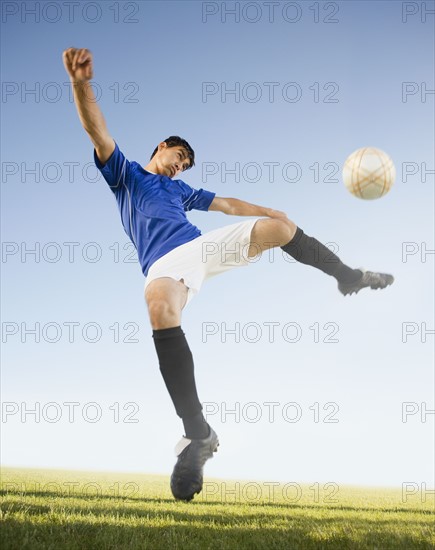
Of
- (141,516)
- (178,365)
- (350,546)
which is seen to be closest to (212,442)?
(178,365)

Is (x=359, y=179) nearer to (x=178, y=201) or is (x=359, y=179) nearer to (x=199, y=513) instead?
(x=178, y=201)

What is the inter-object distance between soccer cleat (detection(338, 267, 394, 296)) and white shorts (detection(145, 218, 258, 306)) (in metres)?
1.21

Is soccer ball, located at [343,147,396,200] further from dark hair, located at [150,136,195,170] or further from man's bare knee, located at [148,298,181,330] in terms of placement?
man's bare knee, located at [148,298,181,330]

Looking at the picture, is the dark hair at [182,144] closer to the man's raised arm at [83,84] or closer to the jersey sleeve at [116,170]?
the jersey sleeve at [116,170]

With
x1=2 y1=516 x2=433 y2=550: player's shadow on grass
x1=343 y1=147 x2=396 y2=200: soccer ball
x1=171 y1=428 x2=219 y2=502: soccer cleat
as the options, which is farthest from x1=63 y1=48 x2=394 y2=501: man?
x1=2 y1=516 x2=433 y2=550: player's shadow on grass

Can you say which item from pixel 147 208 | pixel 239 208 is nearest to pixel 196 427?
pixel 147 208

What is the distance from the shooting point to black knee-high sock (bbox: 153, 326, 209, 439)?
13.5ft

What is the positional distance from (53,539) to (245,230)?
3.06 metres

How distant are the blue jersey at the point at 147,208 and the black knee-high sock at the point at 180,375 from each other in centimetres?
78

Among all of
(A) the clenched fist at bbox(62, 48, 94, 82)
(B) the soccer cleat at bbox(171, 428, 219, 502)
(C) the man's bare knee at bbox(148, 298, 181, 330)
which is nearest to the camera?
(B) the soccer cleat at bbox(171, 428, 219, 502)

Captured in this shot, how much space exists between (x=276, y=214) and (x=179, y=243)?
3.34ft

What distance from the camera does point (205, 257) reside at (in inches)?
182

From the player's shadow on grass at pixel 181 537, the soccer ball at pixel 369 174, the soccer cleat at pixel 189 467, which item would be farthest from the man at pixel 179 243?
the player's shadow on grass at pixel 181 537

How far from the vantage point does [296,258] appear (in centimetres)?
522
